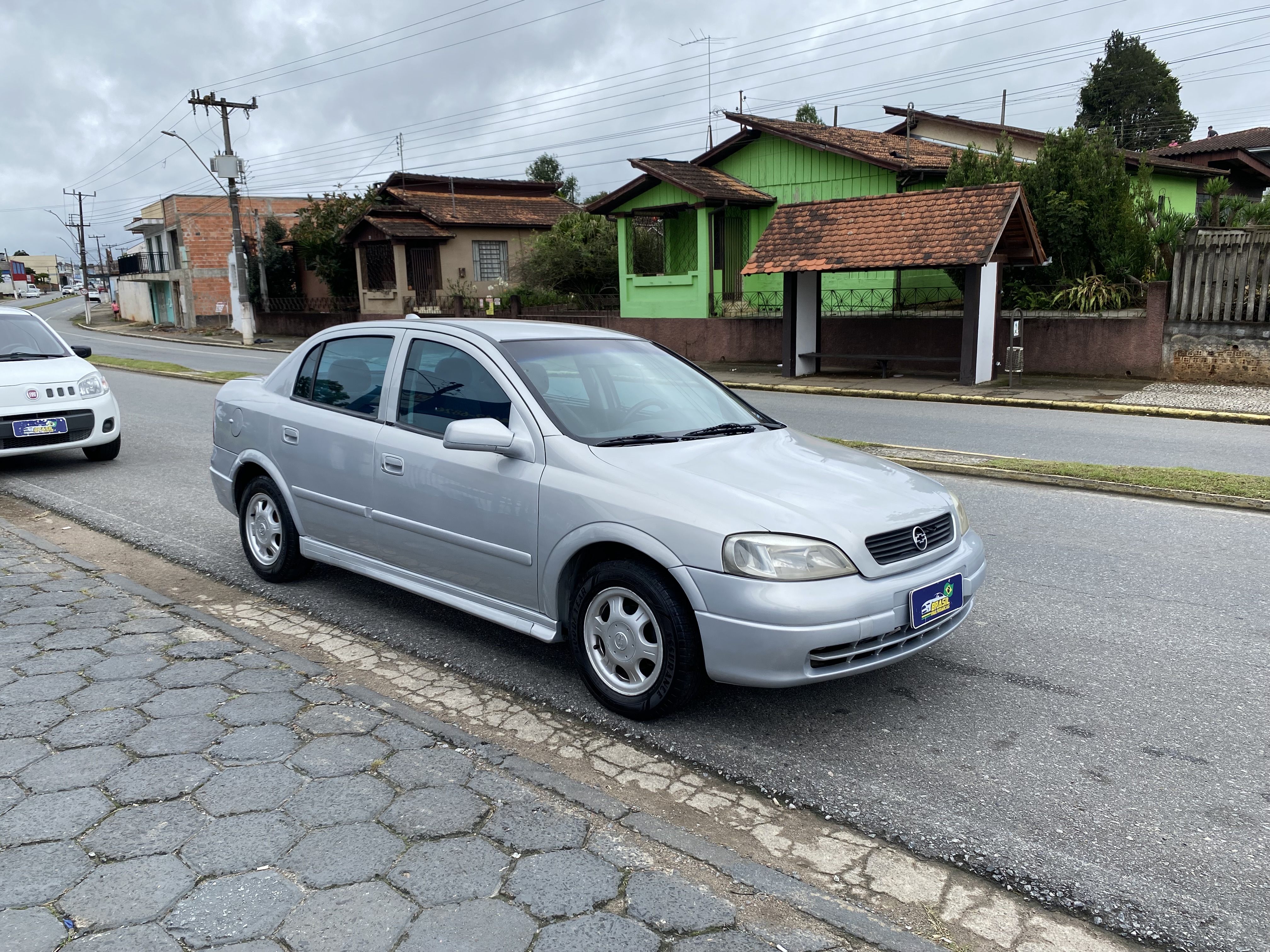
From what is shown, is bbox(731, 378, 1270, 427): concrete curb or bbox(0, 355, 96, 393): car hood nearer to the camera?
bbox(0, 355, 96, 393): car hood

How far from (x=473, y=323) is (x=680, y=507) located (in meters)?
2.06

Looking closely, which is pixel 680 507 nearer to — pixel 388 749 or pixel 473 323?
pixel 388 749

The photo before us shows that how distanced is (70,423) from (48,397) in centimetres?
34

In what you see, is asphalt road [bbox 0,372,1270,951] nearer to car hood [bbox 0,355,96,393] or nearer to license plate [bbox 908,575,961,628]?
license plate [bbox 908,575,961,628]

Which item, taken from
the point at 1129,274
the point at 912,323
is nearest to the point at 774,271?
the point at 912,323

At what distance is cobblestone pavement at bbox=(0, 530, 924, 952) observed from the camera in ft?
9.05

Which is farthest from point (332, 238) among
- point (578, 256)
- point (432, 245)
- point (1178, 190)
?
point (1178, 190)

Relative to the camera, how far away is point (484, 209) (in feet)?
132

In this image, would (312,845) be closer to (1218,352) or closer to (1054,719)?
(1054,719)

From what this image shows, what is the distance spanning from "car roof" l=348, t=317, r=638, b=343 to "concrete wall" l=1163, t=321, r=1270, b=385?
14.9 metres

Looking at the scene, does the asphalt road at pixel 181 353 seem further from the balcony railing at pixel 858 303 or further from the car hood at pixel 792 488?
the car hood at pixel 792 488

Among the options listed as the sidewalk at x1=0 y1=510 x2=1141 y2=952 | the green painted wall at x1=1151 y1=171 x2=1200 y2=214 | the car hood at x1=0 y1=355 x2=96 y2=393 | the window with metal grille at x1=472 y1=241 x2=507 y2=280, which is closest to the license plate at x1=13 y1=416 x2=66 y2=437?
the car hood at x1=0 y1=355 x2=96 y2=393

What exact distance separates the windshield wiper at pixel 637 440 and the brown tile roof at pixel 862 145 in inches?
755

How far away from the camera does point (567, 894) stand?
2.93 metres
